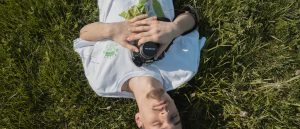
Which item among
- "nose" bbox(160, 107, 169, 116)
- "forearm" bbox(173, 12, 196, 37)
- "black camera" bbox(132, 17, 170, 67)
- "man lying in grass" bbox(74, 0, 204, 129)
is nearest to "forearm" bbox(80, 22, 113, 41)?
"man lying in grass" bbox(74, 0, 204, 129)

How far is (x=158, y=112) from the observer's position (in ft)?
10.7

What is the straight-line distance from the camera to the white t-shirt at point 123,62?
359cm

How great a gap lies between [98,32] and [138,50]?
0.41m

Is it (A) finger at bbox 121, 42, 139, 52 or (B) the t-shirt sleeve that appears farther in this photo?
(B) the t-shirt sleeve

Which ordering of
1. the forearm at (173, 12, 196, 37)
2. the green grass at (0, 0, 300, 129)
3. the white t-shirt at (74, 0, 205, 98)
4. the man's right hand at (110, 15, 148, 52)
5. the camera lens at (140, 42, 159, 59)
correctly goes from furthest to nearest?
the green grass at (0, 0, 300, 129), the white t-shirt at (74, 0, 205, 98), the forearm at (173, 12, 196, 37), the man's right hand at (110, 15, 148, 52), the camera lens at (140, 42, 159, 59)

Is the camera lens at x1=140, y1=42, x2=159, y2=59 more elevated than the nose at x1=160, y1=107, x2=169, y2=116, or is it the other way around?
the camera lens at x1=140, y1=42, x2=159, y2=59

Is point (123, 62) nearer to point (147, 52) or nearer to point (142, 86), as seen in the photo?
point (142, 86)

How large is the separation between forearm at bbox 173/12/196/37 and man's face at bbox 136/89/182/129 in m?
0.51

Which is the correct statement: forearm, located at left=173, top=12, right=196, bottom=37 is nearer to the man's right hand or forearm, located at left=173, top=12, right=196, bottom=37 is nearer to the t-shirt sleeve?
the man's right hand

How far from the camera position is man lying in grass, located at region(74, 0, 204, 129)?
10.8 ft

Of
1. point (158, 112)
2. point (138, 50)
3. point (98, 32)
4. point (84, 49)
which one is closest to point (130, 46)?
point (138, 50)

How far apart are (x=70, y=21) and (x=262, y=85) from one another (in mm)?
1873

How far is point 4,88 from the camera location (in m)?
4.04

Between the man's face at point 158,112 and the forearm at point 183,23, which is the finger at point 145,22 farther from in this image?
the man's face at point 158,112
